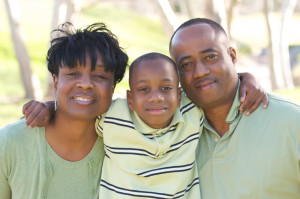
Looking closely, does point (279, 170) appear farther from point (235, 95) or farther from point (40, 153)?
point (40, 153)

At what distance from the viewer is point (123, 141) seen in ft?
8.70

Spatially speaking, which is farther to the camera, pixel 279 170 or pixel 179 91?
pixel 179 91

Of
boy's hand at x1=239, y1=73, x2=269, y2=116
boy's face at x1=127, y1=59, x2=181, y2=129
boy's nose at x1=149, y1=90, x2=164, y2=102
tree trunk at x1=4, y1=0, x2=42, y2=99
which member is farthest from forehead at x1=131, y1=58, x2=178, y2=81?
tree trunk at x1=4, y1=0, x2=42, y2=99

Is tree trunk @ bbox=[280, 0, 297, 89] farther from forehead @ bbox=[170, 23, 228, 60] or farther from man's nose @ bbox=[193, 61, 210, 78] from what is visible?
man's nose @ bbox=[193, 61, 210, 78]

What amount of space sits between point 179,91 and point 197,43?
39 cm

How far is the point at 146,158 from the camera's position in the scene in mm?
2602

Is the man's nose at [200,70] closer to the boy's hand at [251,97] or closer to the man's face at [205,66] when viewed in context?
the man's face at [205,66]

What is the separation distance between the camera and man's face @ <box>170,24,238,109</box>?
2699mm

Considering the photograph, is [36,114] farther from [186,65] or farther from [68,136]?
[186,65]

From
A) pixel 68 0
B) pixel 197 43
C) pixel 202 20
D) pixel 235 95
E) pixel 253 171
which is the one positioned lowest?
pixel 253 171

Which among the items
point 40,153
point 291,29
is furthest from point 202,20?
point 291,29

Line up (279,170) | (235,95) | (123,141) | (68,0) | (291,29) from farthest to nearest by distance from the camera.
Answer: (291,29), (68,0), (235,95), (123,141), (279,170)

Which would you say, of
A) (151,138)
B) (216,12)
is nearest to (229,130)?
(151,138)

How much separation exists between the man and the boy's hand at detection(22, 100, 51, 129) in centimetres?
101
